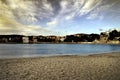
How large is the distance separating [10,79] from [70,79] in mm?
3764

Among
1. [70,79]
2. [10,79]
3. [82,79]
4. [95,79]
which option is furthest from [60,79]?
[10,79]

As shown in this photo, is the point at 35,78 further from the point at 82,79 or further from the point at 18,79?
the point at 82,79

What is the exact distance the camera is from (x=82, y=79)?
11883 mm

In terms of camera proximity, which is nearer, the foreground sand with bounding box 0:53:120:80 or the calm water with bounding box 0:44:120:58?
the foreground sand with bounding box 0:53:120:80

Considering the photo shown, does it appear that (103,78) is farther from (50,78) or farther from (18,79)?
(18,79)

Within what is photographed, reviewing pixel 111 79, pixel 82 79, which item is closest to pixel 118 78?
pixel 111 79

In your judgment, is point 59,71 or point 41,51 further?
point 41,51

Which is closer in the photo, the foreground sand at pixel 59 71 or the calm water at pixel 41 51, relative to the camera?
the foreground sand at pixel 59 71

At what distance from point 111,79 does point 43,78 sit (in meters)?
4.31

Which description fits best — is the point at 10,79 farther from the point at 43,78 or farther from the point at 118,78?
the point at 118,78

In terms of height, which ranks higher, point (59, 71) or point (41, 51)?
point (59, 71)

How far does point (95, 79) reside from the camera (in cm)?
1180

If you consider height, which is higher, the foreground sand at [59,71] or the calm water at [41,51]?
the foreground sand at [59,71]

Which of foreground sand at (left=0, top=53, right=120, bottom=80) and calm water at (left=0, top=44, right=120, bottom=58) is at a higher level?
foreground sand at (left=0, top=53, right=120, bottom=80)
